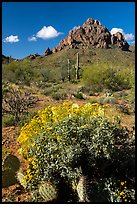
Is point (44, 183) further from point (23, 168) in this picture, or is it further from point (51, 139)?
point (23, 168)

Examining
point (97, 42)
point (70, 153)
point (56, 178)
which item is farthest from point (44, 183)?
point (97, 42)

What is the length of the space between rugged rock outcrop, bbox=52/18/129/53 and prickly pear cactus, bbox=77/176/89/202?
6206cm

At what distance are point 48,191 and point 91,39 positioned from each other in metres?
69.8

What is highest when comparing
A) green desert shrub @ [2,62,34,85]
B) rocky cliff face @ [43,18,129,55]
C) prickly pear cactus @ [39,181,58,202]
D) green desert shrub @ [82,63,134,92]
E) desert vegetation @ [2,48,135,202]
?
rocky cliff face @ [43,18,129,55]

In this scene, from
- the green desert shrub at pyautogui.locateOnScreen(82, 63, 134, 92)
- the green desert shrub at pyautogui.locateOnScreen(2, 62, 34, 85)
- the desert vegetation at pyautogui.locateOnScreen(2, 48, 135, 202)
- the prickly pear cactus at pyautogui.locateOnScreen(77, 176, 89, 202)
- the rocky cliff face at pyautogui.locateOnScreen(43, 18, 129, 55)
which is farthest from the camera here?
the rocky cliff face at pyautogui.locateOnScreen(43, 18, 129, 55)

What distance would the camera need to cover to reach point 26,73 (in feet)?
86.4

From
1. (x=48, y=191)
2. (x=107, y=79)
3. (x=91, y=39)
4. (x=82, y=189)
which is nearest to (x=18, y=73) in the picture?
(x=107, y=79)

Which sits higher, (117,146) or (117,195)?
(117,146)

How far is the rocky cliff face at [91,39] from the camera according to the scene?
223 ft

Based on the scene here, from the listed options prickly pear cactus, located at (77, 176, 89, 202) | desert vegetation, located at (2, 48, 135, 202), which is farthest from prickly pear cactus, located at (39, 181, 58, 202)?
prickly pear cactus, located at (77, 176, 89, 202)

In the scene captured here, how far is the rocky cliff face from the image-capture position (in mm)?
68000

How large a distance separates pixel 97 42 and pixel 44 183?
6722 centimetres

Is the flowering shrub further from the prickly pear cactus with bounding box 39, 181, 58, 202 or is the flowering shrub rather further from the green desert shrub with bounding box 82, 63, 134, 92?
the green desert shrub with bounding box 82, 63, 134, 92

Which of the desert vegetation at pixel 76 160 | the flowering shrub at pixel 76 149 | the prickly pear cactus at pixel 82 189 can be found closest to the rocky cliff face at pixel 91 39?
the desert vegetation at pixel 76 160
